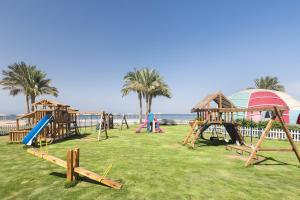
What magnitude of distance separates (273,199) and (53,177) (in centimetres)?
646

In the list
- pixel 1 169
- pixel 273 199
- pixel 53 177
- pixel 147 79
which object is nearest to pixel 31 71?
pixel 147 79

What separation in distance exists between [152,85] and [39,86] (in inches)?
727

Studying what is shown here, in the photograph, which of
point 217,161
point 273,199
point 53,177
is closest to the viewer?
point 273,199

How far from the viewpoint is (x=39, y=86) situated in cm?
3080


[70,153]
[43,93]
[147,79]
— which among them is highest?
[147,79]

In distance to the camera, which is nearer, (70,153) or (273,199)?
(273,199)

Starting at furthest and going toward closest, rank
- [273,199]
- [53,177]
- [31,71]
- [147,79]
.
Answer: [147,79]
[31,71]
[53,177]
[273,199]

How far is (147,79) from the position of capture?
33.1 meters

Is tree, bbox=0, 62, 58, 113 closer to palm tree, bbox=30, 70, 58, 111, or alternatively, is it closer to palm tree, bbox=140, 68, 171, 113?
palm tree, bbox=30, 70, 58, 111

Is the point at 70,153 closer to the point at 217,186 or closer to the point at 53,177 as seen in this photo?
the point at 53,177

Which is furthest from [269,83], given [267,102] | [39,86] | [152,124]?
[39,86]

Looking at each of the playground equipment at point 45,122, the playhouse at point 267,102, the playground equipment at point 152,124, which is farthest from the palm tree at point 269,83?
the playground equipment at point 45,122

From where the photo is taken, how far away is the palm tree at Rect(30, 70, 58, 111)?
29578 millimetres

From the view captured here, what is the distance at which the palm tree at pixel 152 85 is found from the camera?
3288 cm
